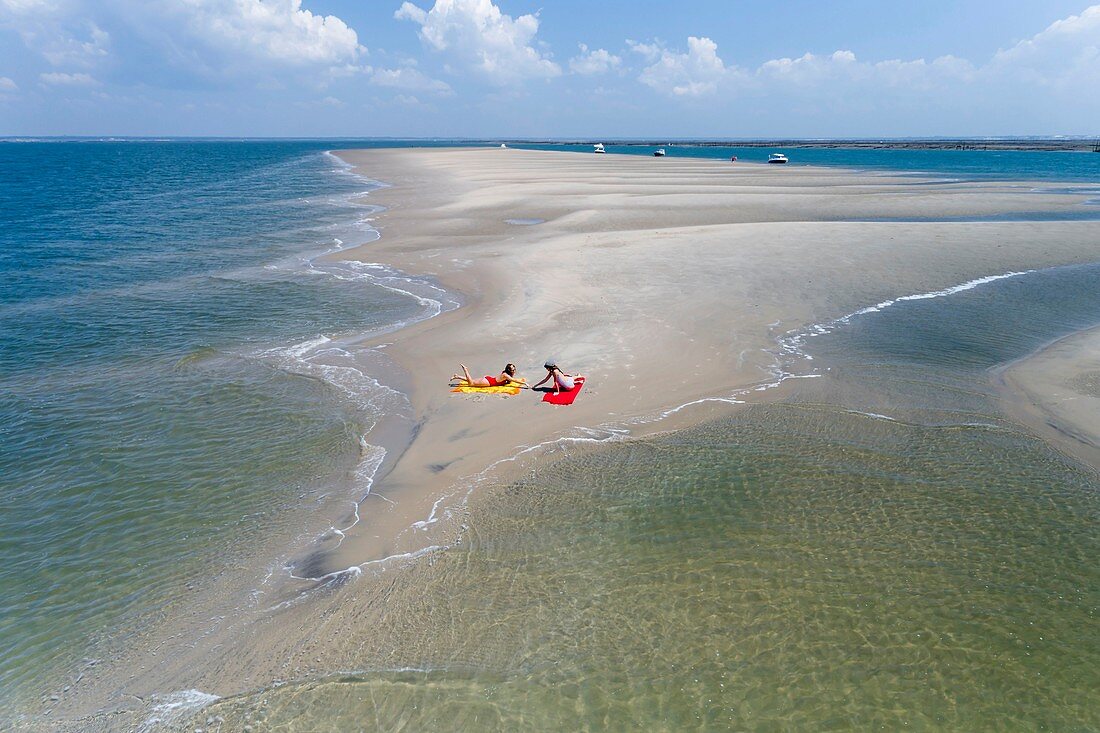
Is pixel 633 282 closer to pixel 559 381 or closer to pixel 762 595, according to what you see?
pixel 559 381

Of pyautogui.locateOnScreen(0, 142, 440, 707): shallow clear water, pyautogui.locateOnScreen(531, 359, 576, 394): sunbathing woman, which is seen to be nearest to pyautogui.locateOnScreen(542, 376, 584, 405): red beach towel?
pyautogui.locateOnScreen(531, 359, 576, 394): sunbathing woman

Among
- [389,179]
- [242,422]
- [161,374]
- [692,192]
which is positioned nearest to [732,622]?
[242,422]

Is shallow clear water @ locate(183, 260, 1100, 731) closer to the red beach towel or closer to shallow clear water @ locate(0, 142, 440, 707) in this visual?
the red beach towel

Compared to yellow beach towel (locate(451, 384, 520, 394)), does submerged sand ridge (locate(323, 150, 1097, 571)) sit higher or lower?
higher

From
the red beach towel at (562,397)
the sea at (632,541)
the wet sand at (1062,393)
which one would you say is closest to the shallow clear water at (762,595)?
the sea at (632,541)

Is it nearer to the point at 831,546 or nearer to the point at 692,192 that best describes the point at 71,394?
the point at 831,546

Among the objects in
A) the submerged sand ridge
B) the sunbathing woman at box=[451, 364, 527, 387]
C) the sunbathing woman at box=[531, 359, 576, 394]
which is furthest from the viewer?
the sunbathing woman at box=[451, 364, 527, 387]

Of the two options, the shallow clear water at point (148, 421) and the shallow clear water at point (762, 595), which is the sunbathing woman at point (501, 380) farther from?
the shallow clear water at point (762, 595)

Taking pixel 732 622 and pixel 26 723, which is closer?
pixel 26 723
